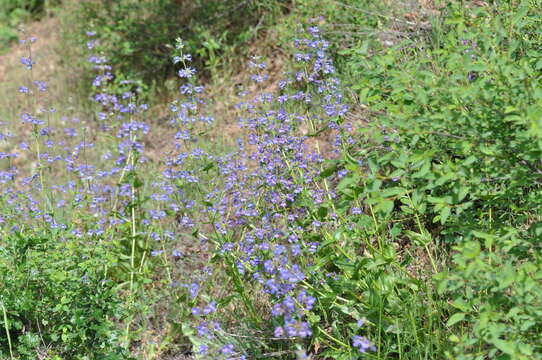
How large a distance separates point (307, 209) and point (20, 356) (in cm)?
174

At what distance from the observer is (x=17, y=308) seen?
3.42 m

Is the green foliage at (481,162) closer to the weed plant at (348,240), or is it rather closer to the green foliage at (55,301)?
the weed plant at (348,240)

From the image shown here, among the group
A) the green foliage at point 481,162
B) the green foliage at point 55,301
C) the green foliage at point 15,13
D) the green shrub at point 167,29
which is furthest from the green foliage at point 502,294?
the green foliage at point 15,13

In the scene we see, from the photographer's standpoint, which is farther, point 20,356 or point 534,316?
point 20,356

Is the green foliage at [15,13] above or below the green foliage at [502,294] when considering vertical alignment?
below

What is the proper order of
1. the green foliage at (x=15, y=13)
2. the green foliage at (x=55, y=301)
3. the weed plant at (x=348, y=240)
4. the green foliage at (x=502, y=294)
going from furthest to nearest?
the green foliage at (x=15, y=13), the green foliage at (x=55, y=301), the weed plant at (x=348, y=240), the green foliage at (x=502, y=294)

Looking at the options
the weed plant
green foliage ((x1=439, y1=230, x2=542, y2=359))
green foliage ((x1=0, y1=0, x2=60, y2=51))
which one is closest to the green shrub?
the weed plant

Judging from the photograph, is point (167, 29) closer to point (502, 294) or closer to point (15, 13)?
point (15, 13)

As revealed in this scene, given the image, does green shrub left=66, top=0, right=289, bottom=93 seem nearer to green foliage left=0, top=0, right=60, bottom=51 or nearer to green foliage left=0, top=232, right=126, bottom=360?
green foliage left=0, top=0, right=60, bottom=51

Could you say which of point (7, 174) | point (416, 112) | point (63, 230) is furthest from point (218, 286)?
point (416, 112)

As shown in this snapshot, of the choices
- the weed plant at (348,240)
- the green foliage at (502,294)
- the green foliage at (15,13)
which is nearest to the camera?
the green foliage at (502,294)

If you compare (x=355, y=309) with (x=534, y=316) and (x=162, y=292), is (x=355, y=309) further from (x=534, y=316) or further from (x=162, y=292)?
(x=162, y=292)

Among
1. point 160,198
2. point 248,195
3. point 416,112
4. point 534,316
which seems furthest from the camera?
point 160,198

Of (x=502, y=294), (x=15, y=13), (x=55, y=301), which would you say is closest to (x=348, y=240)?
(x=502, y=294)
